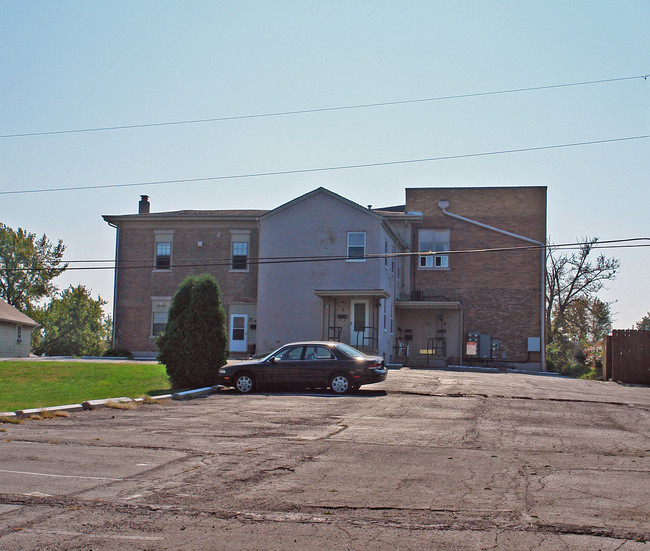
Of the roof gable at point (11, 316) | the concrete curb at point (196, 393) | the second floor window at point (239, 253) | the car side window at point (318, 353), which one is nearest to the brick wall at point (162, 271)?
the second floor window at point (239, 253)

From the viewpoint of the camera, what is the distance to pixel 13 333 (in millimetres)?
45906

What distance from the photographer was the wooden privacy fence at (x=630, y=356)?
2645 centimetres

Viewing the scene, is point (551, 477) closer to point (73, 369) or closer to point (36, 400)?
point (36, 400)

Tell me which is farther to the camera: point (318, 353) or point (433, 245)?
point (433, 245)

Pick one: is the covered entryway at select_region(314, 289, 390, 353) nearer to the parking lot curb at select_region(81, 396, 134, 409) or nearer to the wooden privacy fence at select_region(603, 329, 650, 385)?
the wooden privacy fence at select_region(603, 329, 650, 385)

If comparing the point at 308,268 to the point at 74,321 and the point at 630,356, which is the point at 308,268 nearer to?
the point at 630,356

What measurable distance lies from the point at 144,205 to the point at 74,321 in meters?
26.2

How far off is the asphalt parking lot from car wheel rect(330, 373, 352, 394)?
3.65m

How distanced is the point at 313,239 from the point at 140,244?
10283 mm

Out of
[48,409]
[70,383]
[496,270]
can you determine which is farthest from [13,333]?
[48,409]

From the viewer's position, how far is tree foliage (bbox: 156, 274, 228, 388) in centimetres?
2061

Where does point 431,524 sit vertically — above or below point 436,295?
below

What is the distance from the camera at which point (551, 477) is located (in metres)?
8.92

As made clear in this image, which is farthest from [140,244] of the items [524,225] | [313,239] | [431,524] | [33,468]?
[431,524]
